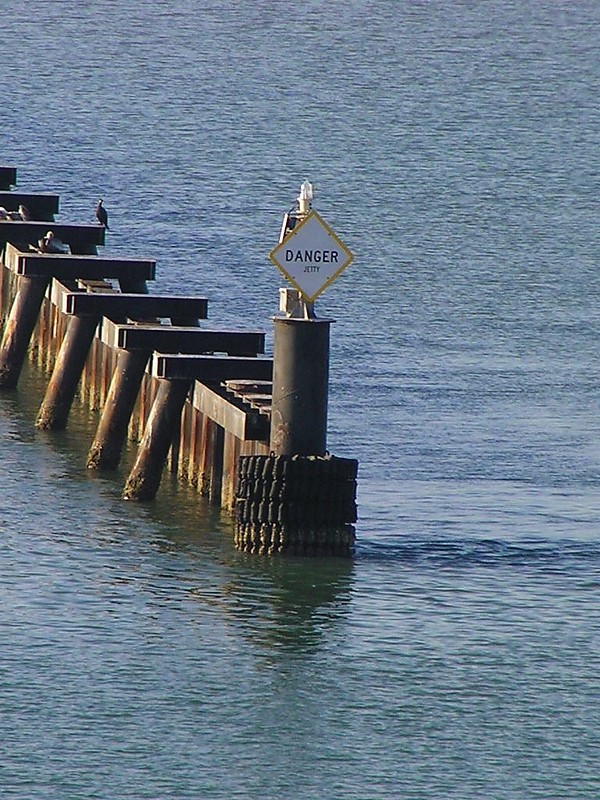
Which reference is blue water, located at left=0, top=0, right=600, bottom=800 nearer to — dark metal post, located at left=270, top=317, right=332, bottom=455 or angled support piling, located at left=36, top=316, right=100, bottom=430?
angled support piling, located at left=36, top=316, right=100, bottom=430

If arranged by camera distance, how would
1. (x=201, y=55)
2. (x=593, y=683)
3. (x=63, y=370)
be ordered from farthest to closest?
(x=201, y=55)
(x=63, y=370)
(x=593, y=683)

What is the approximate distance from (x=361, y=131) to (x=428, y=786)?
42.1m

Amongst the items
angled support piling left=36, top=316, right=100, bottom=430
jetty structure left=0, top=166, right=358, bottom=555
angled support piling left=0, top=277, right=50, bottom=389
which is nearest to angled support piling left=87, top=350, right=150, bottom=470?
jetty structure left=0, top=166, right=358, bottom=555

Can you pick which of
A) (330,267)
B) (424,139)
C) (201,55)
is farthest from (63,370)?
(201,55)

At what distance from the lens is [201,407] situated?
790 inches

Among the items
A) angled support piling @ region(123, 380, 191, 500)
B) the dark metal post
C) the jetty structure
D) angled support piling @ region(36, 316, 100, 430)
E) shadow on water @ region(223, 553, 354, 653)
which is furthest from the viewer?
angled support piling @ region(36, 316, 100, 430)

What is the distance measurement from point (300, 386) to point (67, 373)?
606cm

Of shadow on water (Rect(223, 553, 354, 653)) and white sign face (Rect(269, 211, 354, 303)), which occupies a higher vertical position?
white sign face (Rect(269, 211, 354, 303))

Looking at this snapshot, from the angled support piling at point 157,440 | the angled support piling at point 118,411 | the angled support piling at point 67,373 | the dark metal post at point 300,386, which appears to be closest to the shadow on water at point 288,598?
the dark metal post at point 300,386

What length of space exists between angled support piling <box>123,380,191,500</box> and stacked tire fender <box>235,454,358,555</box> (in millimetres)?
1958

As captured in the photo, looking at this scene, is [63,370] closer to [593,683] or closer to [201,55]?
[593,683]

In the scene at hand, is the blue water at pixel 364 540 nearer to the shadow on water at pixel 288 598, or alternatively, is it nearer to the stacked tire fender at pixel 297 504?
the shadow on water at pixel 288 598

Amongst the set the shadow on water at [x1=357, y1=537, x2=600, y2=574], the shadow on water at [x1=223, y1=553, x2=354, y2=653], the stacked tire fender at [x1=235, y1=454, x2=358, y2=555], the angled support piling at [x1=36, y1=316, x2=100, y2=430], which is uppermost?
the angled support piling at [x1=36, y1=316, x2=100, y2=430]

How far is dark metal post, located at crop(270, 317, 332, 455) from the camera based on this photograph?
58.7ft
